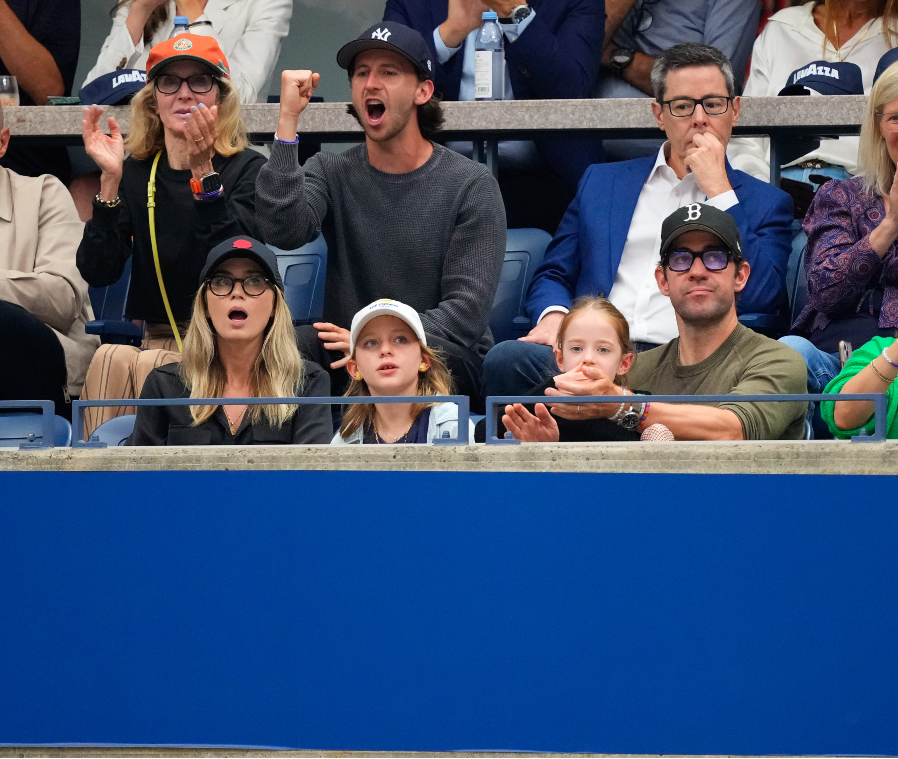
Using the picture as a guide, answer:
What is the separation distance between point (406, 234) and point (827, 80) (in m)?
1.43

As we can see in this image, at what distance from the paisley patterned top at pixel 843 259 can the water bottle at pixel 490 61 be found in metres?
1.19

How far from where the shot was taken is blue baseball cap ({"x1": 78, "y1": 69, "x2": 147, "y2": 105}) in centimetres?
411

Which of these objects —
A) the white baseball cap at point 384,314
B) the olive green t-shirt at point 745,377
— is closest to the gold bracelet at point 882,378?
the olive green t-shirt at point 745,377

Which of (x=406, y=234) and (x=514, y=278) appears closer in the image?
(x=406, y=234)

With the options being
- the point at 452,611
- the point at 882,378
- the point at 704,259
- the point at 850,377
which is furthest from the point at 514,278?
the point at 452,611

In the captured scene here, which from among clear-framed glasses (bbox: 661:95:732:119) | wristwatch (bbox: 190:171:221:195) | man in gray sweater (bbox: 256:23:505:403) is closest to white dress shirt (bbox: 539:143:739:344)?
clear-framed glasses (bbox: 661:95:732:119)

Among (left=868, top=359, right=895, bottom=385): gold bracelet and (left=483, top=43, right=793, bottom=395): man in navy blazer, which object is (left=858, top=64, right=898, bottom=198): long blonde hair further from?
(left=868, top=359, right=895, bottom=385): gold bracelet

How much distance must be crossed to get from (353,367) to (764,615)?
3.42 feet

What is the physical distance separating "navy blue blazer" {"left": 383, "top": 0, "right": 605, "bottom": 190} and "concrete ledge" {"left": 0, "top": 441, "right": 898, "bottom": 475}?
6.43ft

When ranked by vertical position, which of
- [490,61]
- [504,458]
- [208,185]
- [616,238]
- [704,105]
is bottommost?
[504,458]

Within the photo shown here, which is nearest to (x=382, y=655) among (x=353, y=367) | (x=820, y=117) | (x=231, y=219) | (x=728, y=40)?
(x=353, y=367)

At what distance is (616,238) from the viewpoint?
3.57 meters

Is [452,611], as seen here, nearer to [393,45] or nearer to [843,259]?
[843,259]

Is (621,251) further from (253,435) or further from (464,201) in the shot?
(253,435)
